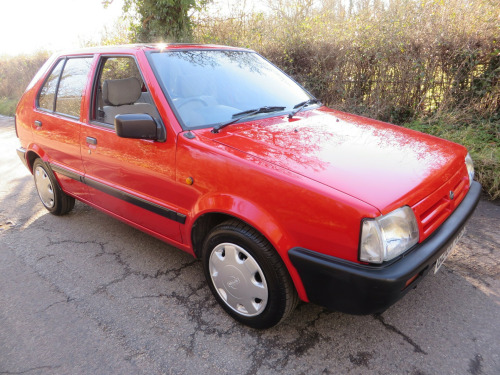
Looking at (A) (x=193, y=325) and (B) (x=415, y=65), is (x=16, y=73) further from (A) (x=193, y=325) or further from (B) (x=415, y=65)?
(A) (x=193, y=325)

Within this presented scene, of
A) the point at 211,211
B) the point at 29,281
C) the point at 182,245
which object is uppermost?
the point at 211,211

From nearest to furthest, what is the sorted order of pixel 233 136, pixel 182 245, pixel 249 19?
pixel 233 136
pixel 182 245
pixel 249 19

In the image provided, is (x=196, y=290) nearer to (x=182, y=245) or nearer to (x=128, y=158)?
(x=182, y=245)

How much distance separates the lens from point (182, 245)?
2.57m

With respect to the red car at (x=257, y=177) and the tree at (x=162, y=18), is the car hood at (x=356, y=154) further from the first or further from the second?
the tree at (x=162, y=18)

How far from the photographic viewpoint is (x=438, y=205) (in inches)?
80.8

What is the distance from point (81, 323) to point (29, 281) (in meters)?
0.80

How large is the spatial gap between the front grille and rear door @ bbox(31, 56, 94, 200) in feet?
8.81

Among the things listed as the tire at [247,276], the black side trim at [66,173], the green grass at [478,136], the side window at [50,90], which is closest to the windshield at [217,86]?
the tire at [247,276]

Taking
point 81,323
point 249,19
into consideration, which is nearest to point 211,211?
point 81,323

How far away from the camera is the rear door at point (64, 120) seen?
3197 mm

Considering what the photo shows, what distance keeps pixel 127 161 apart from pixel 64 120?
108 centimetres

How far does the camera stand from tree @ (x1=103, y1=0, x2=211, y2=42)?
7859mm

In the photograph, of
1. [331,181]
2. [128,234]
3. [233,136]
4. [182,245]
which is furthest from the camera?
[128,234]
